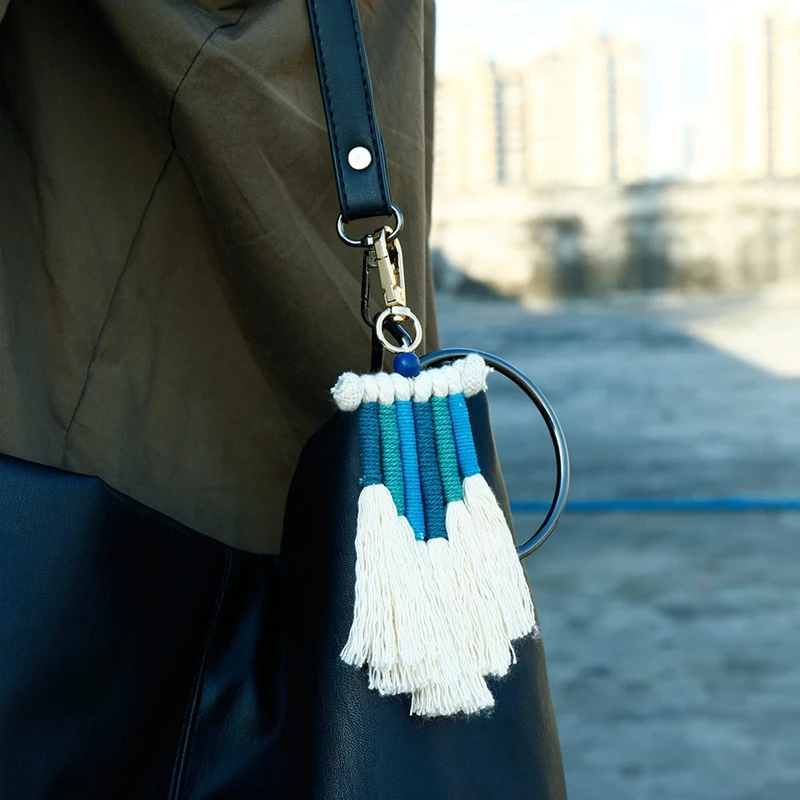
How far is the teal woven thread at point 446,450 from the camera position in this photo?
1.74 feet

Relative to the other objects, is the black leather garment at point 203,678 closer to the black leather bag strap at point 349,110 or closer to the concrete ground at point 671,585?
the black leather bag strap at point 349,110

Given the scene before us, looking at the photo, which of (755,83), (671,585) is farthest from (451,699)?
(755,83)

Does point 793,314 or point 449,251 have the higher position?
point 449,251

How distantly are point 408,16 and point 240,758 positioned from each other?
42 centimetres

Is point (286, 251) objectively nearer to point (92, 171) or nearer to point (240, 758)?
point (92, 171)

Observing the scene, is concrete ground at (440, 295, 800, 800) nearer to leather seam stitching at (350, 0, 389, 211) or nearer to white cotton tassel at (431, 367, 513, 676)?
white cotton tassel at (431, 367, 513, 676)

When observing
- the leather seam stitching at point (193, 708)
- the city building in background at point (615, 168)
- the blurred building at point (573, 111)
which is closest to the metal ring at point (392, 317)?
Result: the leather seam stitching at point (193, 708)

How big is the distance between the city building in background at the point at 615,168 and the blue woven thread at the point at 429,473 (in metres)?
5.77

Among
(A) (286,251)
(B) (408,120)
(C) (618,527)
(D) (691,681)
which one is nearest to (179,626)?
(A) (286,251)

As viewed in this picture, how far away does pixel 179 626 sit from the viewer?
533mm

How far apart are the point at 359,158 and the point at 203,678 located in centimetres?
28

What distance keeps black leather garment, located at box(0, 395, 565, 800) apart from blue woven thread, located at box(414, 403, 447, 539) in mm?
28

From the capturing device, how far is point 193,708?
1.74 ft

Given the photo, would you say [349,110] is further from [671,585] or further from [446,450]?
[671,585]
